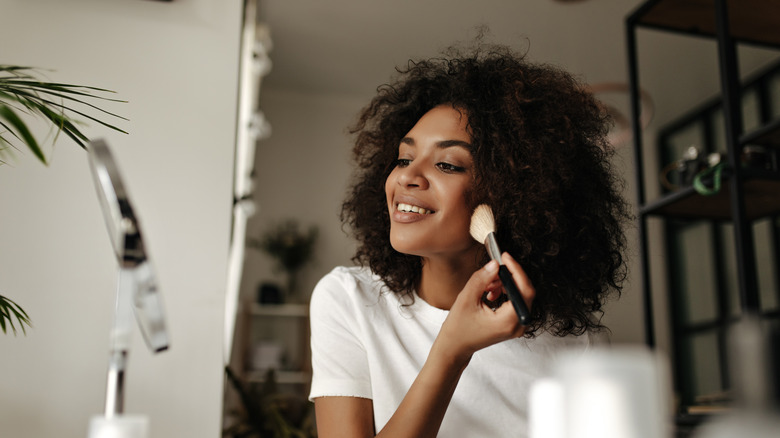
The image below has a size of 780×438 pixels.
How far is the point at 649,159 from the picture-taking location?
19.6 feet

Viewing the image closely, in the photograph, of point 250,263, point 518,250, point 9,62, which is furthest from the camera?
point 250,263

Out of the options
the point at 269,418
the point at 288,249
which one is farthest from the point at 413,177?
the point at 288,249

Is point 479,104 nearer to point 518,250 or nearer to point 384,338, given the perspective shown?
point 518,250

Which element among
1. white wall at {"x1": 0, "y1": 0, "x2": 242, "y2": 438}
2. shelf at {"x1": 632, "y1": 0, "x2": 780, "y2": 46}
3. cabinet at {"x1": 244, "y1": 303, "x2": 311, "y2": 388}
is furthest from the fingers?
cabinet at {"x1": 244, "y1": 303, "x2": 311, "y2": 388}

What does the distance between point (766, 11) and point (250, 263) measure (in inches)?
155

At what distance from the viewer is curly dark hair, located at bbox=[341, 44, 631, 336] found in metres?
1.11

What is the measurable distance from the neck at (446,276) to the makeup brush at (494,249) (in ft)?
0.47

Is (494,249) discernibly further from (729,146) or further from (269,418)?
(729,146)

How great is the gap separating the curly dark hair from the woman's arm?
0.23 meters

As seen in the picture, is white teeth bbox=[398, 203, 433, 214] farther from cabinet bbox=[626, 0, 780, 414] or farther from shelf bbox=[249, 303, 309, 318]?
shelf bbox=[249, 303, 309, 318]

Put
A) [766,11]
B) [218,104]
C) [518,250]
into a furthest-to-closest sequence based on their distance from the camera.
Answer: [766,11] → [218,104] → [518,250]

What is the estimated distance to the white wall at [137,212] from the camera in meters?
1.19

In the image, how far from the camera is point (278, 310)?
4887 mm

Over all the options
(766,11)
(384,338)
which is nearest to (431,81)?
(384,338)
